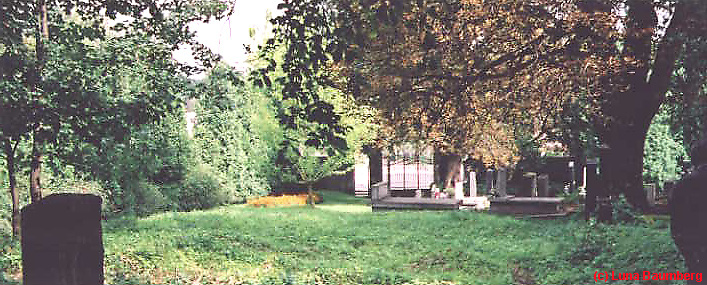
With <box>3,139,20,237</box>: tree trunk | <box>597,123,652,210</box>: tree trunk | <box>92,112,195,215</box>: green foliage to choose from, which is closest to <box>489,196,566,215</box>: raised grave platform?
<box>597,123,652,210</box>: tree trunk

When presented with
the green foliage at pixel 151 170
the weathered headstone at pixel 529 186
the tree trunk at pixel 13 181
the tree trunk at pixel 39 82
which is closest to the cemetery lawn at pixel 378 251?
the tree trunk at pixel 13 181

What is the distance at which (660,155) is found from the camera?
76.6 ft

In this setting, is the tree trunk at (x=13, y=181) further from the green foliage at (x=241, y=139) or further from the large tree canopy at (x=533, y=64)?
the green foliage at (x=241, y=139)

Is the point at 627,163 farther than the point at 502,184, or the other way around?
the point at 502,184

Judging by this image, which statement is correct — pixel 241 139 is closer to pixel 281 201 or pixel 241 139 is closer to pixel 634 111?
pixel 281 201

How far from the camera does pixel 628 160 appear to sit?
41.6 feet

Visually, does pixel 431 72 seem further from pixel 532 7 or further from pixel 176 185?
pixel 176 185

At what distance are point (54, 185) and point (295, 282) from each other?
31.0ft

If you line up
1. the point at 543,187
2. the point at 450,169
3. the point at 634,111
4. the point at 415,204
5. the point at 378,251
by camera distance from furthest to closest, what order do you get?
the point at 450,169, the point at 543,187, the point at 415,204, the point at 634,111, the point at 378,251

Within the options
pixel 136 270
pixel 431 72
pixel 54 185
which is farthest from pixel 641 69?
pixel 54 185

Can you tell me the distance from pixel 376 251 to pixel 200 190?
1112 centimetres

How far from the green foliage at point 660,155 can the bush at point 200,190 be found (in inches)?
702

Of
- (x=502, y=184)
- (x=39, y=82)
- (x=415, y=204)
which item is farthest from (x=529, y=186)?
(x=39, y=82)

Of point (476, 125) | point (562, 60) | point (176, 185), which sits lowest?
point (176, 185)
